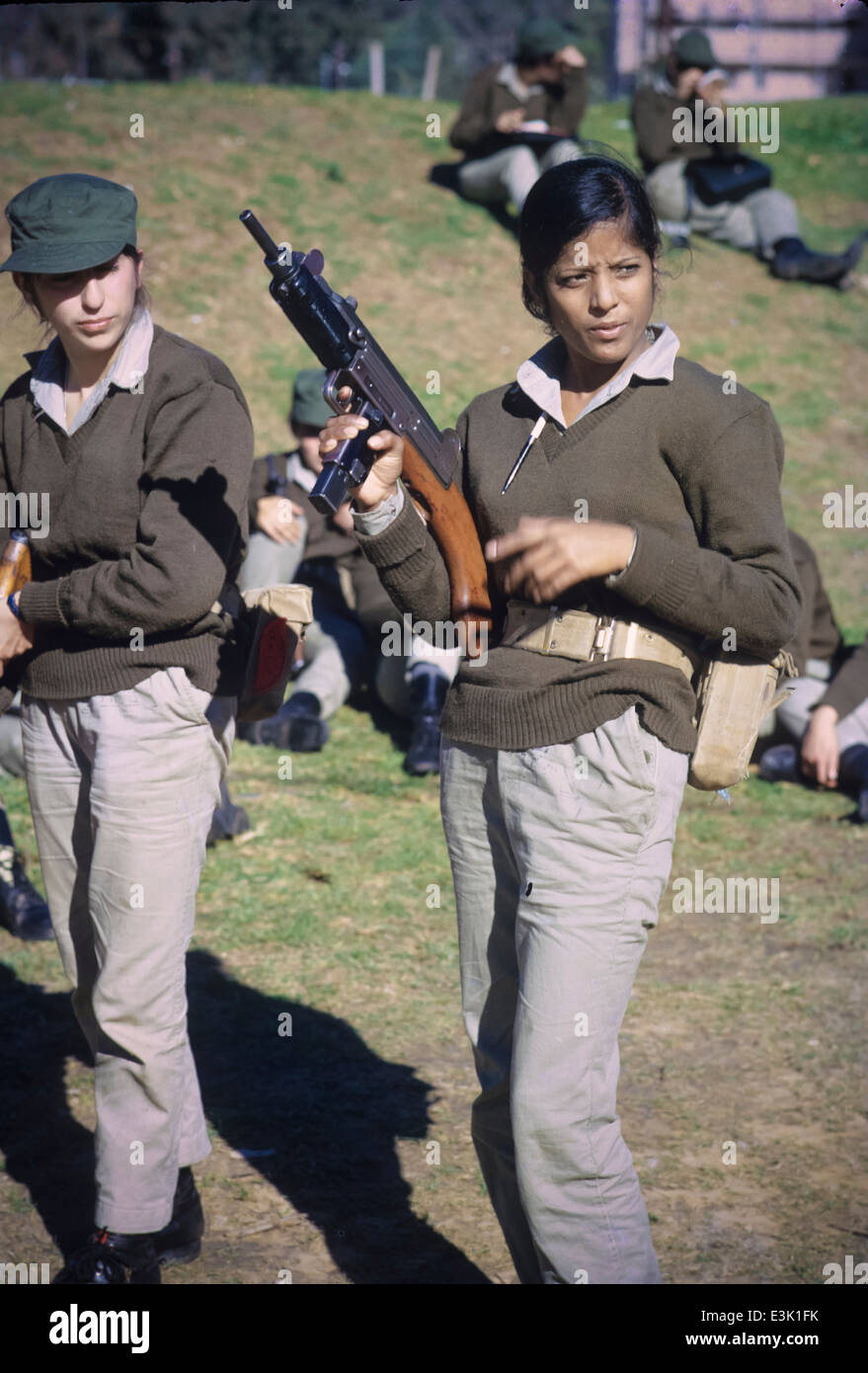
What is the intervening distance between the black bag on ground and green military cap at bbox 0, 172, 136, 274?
10.7 meters

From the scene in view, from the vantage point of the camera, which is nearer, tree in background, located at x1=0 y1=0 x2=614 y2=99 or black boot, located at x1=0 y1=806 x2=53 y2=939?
black boot, located at x1=0 y1=806 x2=53 y2=939

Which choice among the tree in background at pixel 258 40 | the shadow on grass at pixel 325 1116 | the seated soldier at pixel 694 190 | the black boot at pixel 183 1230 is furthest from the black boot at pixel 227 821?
the tree in background at pixel 258 40

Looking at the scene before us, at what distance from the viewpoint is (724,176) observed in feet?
42.0

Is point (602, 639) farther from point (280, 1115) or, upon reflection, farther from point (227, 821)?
point (227, 821)

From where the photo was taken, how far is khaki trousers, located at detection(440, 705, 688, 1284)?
2.52 m

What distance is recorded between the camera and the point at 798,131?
16500 millimetres

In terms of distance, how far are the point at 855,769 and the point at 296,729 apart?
8.89 feet

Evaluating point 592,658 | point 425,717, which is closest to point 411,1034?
point 592,658

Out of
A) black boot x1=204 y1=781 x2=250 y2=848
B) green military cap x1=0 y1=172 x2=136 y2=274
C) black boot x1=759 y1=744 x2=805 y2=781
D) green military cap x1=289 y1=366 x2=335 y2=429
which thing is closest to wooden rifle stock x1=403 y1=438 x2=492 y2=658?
green military cap x1=0 y1=172 x2=136 y2=274

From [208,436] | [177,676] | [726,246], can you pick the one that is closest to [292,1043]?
[177,676]

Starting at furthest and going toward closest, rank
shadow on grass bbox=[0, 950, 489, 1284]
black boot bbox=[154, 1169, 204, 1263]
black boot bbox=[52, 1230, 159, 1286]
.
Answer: shadow on grass bbox=[0, 950, 489, 1284] < black boot bbox=[154, 1169, 204, 1263] < black boot bbox=[52, 1230, 159, 1286]

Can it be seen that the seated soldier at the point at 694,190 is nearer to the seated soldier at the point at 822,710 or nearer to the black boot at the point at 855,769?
the seated soldier at the point at 822,710

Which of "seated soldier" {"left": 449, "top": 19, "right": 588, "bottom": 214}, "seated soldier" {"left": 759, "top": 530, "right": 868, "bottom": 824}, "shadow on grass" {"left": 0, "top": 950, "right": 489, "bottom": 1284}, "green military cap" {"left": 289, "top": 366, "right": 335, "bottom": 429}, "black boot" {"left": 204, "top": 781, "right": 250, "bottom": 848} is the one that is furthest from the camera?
"seated soldier" {"left": 449, "top": 19, "right": 588, "bottom": 214}

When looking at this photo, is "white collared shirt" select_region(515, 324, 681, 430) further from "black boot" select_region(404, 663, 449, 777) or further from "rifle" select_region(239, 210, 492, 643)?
"black boot" select_region(404, 663, 449, 777)
